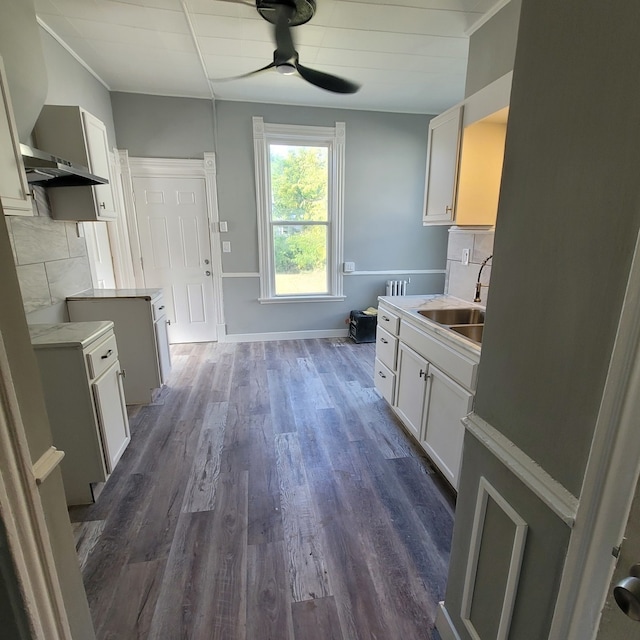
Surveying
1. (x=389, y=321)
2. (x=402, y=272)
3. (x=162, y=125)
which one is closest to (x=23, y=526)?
(x=389, y=321)

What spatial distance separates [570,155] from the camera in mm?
713

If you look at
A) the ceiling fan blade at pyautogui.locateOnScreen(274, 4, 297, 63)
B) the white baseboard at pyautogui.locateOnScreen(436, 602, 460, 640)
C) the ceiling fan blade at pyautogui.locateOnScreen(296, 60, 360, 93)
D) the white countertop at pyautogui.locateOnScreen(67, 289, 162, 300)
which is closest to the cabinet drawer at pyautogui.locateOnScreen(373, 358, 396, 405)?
the white baseboard at pyautogui.locateOnScreen(436, 602, 460, 640)

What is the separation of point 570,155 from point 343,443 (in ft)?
7.04

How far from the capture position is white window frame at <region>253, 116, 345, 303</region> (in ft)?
13.4

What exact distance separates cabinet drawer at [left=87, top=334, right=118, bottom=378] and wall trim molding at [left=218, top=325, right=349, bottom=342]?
240cm

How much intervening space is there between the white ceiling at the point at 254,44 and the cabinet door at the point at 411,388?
2299 mm

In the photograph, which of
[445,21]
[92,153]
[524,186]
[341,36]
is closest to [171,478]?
[524,186]

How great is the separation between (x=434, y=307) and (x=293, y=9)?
7.06 ft

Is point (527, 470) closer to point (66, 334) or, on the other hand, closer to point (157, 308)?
point (66, 334)

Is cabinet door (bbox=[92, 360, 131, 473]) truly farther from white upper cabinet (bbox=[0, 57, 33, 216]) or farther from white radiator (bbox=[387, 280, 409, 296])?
white radiator (bbox=[387, 280, 409, 296])

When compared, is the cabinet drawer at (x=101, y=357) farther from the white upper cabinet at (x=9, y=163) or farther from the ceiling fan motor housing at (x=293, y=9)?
the ceiling fan motor housing at (x=293, y=9)

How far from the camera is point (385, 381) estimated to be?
280 centimetres

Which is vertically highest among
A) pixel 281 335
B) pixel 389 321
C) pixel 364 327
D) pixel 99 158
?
pixel 99 158

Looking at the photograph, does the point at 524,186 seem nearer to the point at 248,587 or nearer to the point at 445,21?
the point at 248,587
